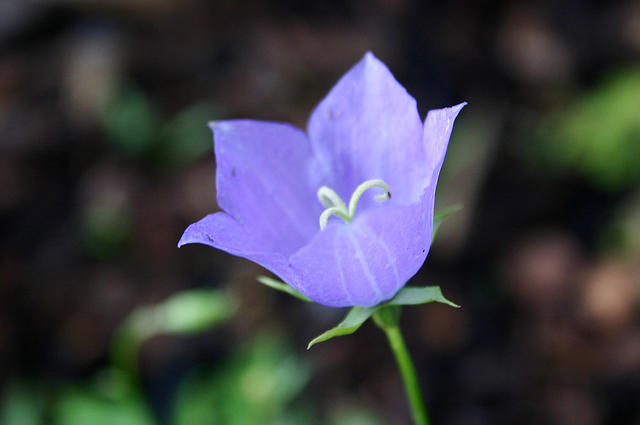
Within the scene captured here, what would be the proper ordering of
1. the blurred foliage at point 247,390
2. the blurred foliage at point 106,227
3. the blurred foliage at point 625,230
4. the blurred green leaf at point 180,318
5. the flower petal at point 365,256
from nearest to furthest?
the flower petal at point 365,256 < the blurred green leaf at point 180,318 < the blurred foliage at point 247,390 < the blurred foliage at point 625,230 < the blurred foliage at point 106,227

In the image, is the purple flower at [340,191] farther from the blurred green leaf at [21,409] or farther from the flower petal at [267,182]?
the blurred green leaf at [21,409]

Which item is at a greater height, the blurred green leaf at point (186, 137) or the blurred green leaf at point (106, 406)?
the blurred green leaf at point (186, 137)

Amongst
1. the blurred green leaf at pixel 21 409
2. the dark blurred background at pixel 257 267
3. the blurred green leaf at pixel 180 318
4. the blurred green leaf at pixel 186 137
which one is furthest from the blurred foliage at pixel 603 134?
the blurred green leaf at pixel 21 409

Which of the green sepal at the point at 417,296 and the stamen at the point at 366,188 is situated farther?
the stamen at the point at 366,188

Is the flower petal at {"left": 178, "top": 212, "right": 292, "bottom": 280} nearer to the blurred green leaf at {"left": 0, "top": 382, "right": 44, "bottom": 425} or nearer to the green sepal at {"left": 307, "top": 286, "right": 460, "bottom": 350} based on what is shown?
the green sepal at {"left": 307, "top": 286, "right": 460, "bottom": 350}

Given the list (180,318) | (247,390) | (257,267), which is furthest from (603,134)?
(180,318)

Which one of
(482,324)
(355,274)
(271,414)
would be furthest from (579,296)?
(355,274)

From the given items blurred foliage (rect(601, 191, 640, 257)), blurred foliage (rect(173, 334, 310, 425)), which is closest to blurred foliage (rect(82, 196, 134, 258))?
blurred foliage (rect(173, 334, 310, 425))
